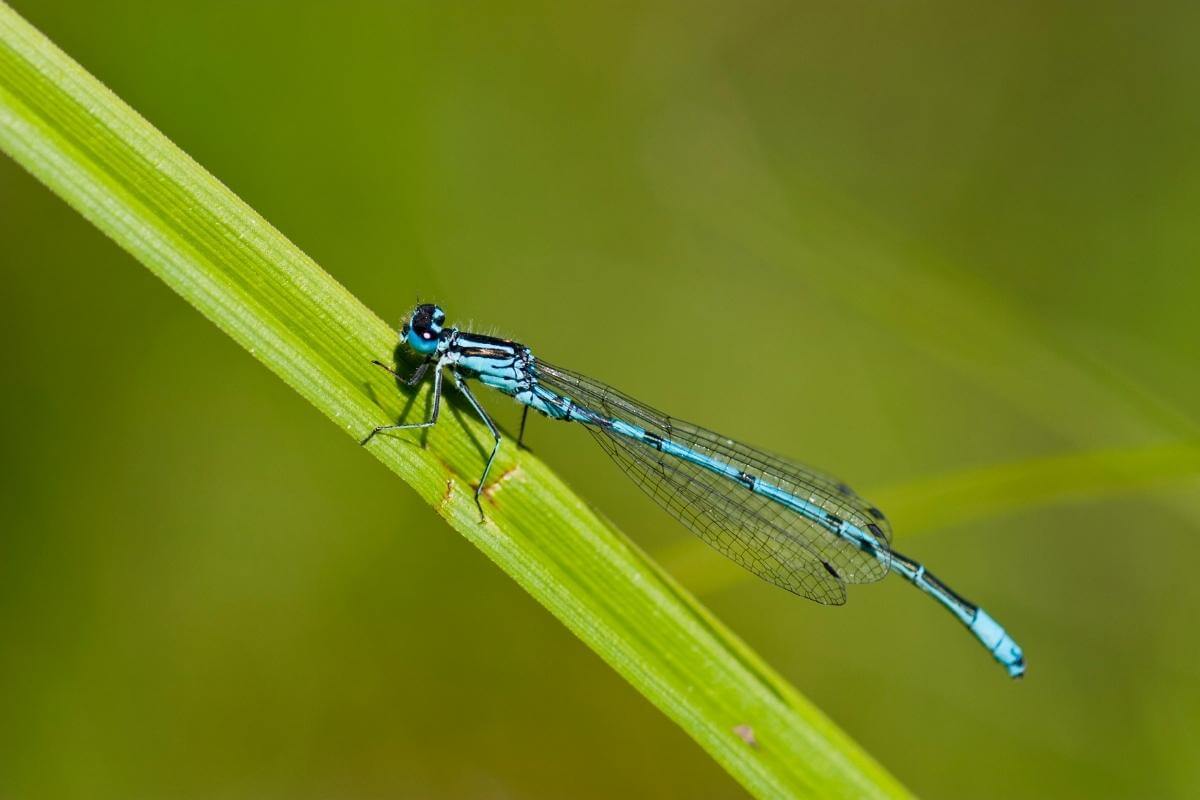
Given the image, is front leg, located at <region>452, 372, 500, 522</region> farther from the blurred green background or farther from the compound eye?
the blurred green background

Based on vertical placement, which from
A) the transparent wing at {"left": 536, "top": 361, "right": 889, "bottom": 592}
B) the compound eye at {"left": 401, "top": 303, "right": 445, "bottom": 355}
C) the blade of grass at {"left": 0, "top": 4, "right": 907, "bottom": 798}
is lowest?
the blade of grass at {"left": 0, "top": 4, "right": 907, "bottom": 798}

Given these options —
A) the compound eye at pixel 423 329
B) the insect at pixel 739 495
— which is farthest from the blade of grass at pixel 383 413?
the insect at pixel 739 495

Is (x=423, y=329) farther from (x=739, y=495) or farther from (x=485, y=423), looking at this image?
(x=739, y=495)

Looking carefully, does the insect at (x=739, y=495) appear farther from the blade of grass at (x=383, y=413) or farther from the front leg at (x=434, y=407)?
the blade of grass at (x=383, y=413)

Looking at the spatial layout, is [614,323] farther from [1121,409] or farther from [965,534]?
[1121,409]

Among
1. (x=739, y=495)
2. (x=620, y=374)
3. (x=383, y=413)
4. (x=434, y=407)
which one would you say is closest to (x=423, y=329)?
(x=434, y=407)

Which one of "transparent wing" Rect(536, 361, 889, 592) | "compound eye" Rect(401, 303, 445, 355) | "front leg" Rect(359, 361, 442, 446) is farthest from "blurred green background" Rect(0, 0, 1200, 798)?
"front leg" Rect(359, 361, 442, 446)
